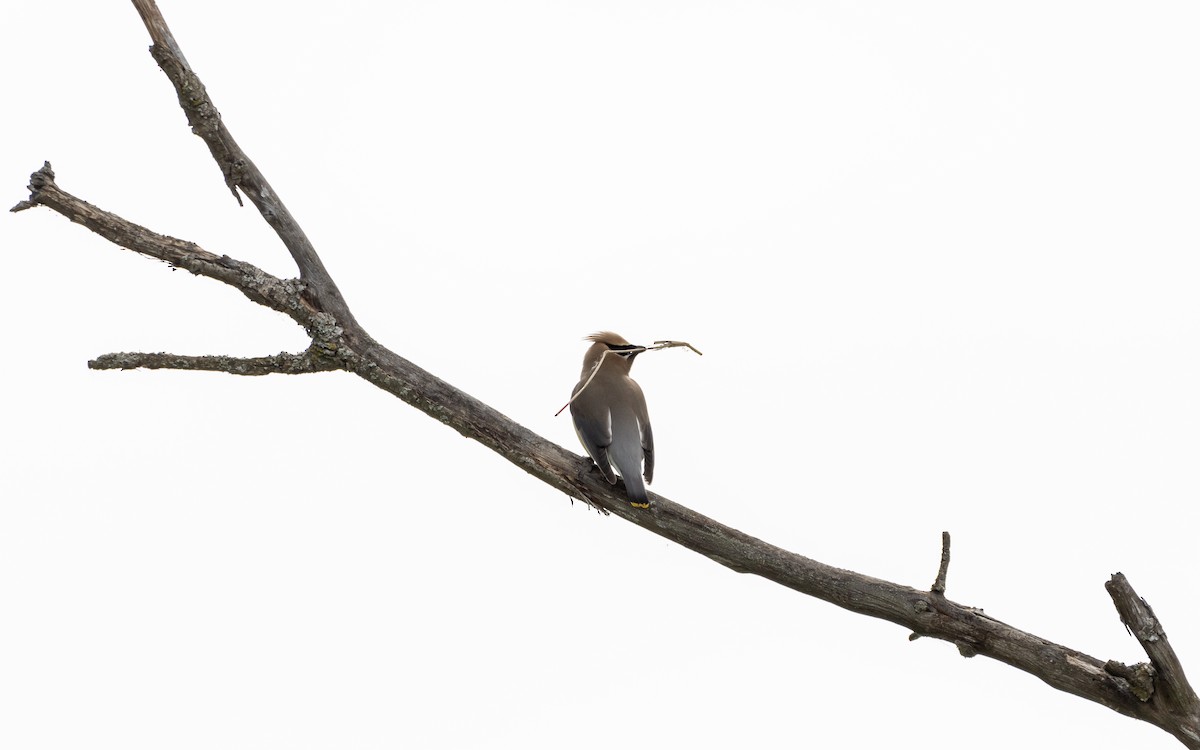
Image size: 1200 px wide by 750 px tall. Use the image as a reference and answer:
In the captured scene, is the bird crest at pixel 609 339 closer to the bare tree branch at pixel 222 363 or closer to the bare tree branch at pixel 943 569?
the bare tree branch at pixel 222 363

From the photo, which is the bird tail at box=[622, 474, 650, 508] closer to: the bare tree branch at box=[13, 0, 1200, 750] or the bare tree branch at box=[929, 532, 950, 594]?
the bare tree branch at box=[13, 0, 1200, 750]

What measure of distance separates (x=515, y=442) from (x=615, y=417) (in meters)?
0.39

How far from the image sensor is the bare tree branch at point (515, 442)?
3.84 meters

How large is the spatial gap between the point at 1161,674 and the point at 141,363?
3641 millimetres

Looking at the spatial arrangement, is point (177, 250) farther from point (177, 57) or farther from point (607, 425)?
point (607, 425)

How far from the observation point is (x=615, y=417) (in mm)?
4246

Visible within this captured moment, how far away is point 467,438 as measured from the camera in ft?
13.8

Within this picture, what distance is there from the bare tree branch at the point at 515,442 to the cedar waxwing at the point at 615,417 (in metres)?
0.11

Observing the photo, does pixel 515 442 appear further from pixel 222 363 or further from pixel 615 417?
pixel 222 363

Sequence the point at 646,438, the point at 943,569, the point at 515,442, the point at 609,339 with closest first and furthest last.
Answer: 1. the point at 943,569
2. the point at 515,442
3. the point at 646,438
4. the point at 609,339

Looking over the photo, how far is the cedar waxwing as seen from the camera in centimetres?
411

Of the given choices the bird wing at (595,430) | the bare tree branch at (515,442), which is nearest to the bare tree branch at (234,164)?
the bare tree branch at (515,442)

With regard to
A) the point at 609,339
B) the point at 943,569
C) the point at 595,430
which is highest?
the point at 609,339

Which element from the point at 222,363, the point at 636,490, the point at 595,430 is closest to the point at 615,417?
the point at 595,430
